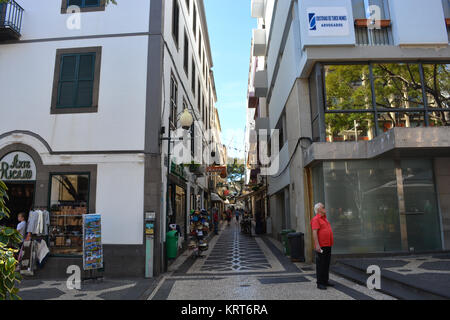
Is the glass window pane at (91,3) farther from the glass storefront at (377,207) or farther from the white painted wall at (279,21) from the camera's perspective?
the glass storefront at (377,207)

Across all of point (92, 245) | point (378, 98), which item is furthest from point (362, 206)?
point (92, 245)

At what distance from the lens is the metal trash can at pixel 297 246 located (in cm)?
1045

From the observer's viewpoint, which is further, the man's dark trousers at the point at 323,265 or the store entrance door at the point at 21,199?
the store entrance door at the point at 21,199

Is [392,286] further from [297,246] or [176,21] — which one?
[176,21]

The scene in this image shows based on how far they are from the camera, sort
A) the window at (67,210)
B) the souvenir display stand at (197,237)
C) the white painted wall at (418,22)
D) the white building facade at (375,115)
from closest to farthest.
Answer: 1. the window at (67,210)
2. the white building facade at (375,115)
3. the white painted wall at (418,22)
4. the souvenir display stand at (197,237)

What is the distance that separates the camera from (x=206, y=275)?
8.80m

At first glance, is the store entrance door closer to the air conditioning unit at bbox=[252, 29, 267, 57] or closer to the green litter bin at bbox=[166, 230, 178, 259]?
the green litter bin at bbox=[166, 230, 178, 259]

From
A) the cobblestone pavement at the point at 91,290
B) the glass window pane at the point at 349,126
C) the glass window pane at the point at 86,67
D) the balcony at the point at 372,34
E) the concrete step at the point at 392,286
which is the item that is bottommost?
the cobblestone pavement at the point at 91,290

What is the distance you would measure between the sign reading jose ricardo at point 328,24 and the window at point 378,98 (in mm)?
879

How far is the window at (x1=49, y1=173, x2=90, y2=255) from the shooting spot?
30.7ft

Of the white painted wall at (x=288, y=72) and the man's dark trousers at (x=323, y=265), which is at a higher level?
the white painted wall at (x=288, y=72)

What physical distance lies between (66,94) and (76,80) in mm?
553

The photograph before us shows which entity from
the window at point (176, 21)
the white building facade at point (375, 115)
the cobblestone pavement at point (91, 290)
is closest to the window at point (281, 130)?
the white building facade at point (375, 115)

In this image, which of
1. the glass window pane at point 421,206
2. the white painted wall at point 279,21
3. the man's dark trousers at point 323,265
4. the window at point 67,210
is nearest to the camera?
the man's dark trousers at point 323,265
